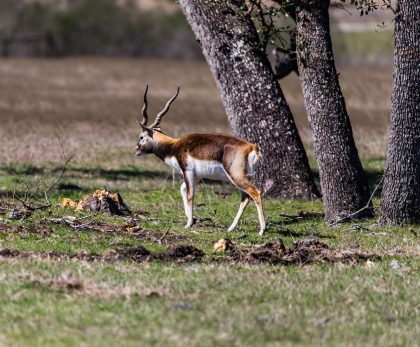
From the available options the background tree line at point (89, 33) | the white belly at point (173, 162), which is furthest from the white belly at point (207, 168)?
the background tree line at point (89, 33)

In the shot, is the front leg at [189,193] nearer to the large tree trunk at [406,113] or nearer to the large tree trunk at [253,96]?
the large tree trunk at [406,113]


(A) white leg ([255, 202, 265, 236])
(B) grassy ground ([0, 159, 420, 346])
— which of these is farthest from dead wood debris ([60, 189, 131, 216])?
(A) white leg ([255, 202, 265, 236])

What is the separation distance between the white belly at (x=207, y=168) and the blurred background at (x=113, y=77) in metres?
4.69

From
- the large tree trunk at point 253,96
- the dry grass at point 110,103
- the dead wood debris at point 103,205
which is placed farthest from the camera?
the dry grass at point 110,103

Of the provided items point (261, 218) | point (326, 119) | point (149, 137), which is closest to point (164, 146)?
point (149, 137)

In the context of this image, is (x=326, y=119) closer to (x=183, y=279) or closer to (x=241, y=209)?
(x=241, y=209)

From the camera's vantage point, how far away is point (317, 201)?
17594mm

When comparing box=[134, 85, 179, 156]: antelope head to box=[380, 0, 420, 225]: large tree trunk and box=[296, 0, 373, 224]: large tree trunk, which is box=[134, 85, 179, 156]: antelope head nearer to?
box=[296, 0, 373, 224]: large tree trunk

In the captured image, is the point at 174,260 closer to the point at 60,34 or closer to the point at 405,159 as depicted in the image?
the point at 405,159

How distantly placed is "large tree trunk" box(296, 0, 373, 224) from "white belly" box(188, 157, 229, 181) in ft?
5.90

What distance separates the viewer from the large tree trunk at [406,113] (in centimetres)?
1447

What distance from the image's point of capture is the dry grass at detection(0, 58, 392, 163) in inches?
989

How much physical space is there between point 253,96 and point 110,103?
57.2 ft

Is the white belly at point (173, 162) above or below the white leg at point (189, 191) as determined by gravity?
above
